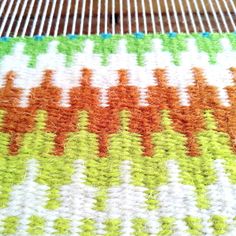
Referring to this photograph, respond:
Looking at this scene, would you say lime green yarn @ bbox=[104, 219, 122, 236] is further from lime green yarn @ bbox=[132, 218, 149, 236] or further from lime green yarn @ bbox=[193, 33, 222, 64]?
lime green yarn @ bbox=[193, 33, 222, 64]

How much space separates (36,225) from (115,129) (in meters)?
0.20

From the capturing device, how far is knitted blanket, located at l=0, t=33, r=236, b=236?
1.94ft

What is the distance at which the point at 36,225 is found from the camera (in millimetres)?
579

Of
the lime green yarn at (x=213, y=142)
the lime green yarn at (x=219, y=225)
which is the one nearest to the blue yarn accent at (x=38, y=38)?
the lime green yarn at (x=213, y=142)

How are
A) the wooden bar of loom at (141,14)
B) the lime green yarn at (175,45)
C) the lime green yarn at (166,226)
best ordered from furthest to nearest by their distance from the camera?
the wooden bar of loom at (141,14) < the lime green yarn at (175,45) < the lime green yarn at (166,226)

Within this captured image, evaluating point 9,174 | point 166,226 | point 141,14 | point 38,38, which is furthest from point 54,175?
point 141,14

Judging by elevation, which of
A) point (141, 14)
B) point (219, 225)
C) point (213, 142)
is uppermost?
point (141, 14)

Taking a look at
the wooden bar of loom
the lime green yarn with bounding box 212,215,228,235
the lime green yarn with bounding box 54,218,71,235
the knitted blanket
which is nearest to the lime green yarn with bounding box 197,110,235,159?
the knitted blanket

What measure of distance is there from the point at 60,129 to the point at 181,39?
1.03 feet

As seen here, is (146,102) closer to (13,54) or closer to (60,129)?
(60,129)

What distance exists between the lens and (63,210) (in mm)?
596

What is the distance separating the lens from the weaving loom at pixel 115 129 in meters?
0.59

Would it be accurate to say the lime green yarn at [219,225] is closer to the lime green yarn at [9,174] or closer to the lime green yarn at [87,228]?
the lime green yarn at [87,228]

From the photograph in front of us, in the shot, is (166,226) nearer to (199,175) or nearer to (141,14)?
(199,175)
